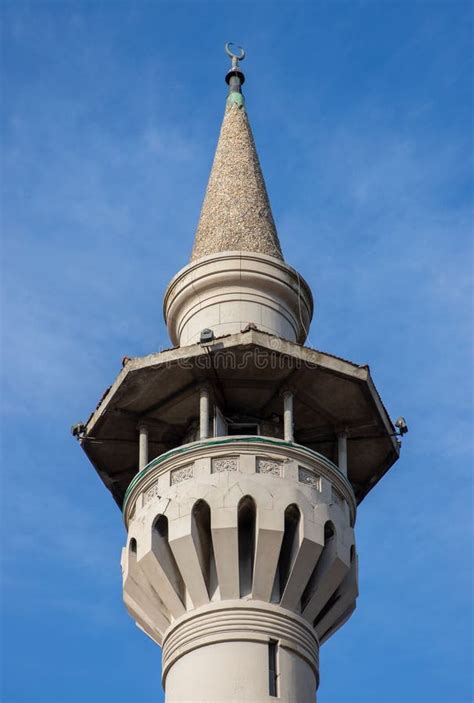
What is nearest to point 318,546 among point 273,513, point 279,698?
point 273,513

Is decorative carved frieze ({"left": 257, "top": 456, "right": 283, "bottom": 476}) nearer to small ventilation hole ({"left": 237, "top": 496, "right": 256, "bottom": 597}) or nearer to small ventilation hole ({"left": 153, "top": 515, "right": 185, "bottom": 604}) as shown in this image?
small ventilation hole ({"left": 237, "top": 496, "right": 256, "bottom": 597})

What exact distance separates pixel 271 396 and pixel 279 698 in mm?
7145

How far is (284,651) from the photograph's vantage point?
29.7 metres

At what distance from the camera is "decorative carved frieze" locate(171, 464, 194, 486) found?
103ft

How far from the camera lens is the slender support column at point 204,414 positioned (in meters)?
32.1

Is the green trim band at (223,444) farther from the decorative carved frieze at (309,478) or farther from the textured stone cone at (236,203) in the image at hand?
the textured stone cone at (236,203)

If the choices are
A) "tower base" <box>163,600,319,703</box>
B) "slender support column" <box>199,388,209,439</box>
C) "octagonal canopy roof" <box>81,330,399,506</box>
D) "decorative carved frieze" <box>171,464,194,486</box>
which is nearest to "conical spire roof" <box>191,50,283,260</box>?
"octagonal canopy roof" <box>81,330,399,506</box>

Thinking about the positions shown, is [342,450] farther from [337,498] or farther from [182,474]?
[182,474]

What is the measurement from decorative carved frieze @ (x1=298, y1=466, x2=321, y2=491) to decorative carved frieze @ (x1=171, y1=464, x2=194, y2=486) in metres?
2.26

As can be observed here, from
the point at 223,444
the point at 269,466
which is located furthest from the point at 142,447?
the point at 269,466

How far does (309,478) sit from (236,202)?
8.75 meters

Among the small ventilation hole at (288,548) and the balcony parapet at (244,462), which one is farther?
the balcony parapet at (244,462)

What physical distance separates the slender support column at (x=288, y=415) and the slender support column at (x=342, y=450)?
177cm

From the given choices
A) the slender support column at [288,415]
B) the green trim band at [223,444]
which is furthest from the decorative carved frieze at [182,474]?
the slender support column at [288,415]
